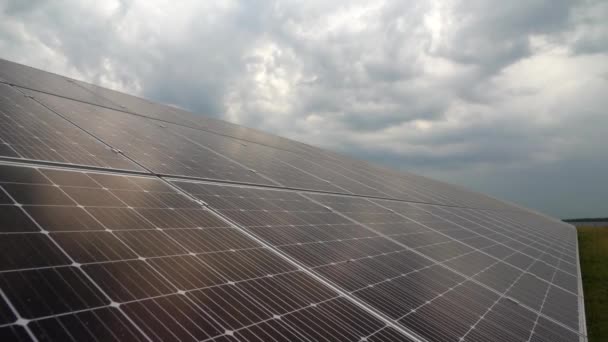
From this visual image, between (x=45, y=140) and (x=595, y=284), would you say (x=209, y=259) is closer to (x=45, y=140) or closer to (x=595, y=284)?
(x=45, y=140)

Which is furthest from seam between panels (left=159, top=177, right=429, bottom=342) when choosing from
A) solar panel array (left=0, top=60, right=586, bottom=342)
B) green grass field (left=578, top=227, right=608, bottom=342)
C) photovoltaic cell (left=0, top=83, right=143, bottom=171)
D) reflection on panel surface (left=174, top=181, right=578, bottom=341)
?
green grass field (left=578, top=227, right=608, bottom=342)

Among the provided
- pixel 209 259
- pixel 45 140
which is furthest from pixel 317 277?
pixel 45 140

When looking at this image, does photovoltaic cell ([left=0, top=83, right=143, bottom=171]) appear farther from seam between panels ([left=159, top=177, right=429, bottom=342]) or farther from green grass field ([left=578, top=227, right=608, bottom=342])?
green grass field ([left=578, top=227, right=608, bottom=342])

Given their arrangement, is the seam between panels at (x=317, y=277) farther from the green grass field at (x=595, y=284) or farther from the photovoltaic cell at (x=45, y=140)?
the green grass field at (x=595, y=284)

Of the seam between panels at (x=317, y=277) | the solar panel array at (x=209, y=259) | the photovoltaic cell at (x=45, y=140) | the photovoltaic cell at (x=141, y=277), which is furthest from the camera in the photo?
the photovoltaic cell at (x=45, y=140)

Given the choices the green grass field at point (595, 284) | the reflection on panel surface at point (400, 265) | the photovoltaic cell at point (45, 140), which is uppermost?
the photovoltaic cell at point (45, 140)

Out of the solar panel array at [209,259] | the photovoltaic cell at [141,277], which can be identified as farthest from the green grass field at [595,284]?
the photovoltaic cell at [141,277]

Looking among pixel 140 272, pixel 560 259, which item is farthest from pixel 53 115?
pixel 560 259
